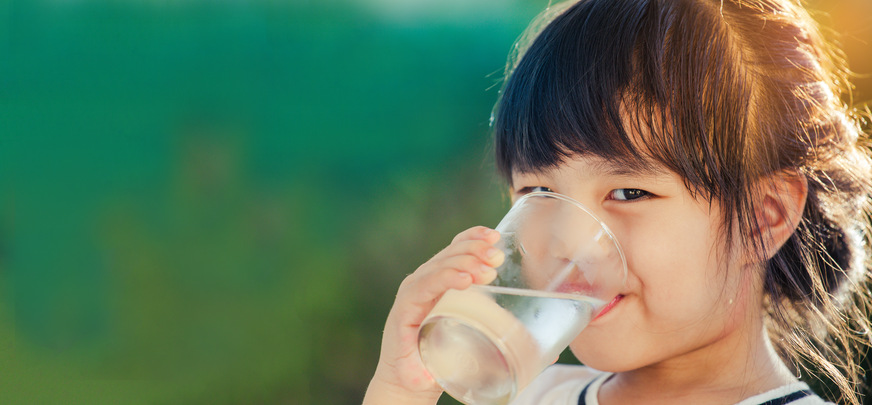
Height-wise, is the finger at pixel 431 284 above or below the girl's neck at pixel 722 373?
above

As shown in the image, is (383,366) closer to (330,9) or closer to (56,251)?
(56,251)

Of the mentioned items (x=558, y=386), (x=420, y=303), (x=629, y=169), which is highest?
(x=629, y=169)

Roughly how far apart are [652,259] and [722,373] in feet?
0.73

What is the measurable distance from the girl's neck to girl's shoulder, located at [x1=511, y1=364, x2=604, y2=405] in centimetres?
14

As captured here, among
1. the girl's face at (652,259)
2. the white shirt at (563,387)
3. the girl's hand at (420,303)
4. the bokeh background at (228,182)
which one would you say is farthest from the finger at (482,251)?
the bokeh background at (228,182)

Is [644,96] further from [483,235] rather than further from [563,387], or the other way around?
[563,387]

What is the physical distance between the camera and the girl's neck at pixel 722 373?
913 millimetres

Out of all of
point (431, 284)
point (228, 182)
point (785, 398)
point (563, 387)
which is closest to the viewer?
point (431, 284)

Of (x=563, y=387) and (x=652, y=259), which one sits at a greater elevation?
(x=652, y=259)

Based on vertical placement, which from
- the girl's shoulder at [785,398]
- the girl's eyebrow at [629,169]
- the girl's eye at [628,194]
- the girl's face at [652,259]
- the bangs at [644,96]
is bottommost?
the girl's shoulder at [785,398]

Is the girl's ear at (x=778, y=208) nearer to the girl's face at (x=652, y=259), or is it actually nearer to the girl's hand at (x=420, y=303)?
the girl's face at (x=652, y=259)

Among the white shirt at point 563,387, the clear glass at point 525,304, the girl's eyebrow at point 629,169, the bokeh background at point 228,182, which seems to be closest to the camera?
the clear glass at point 525,304

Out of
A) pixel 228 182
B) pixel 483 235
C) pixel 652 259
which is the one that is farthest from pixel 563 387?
pixel 228 182

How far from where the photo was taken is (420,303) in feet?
2.59
